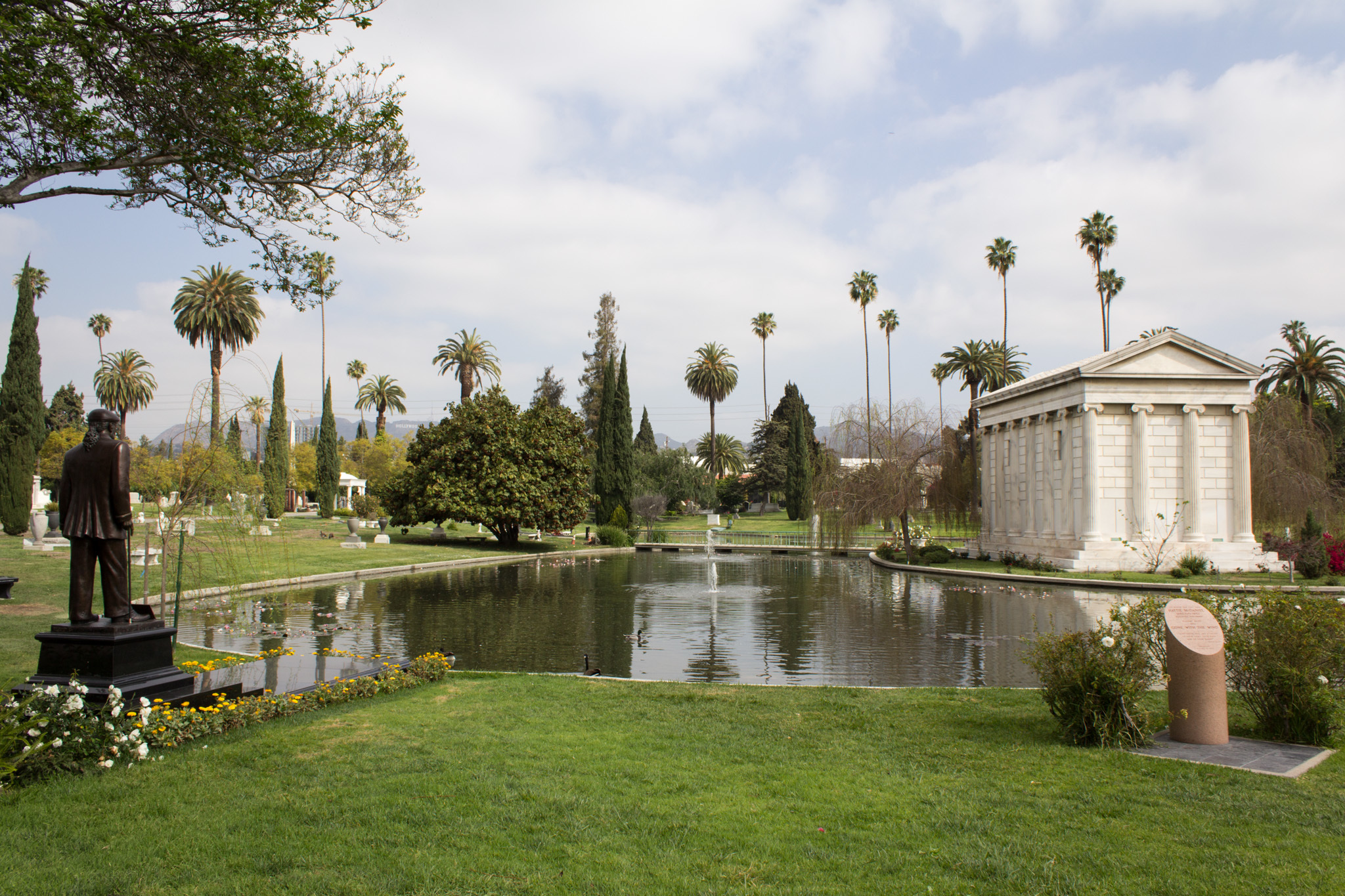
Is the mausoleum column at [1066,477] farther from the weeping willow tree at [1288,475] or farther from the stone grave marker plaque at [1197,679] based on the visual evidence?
the stone grave marker plaque at [1197,679]

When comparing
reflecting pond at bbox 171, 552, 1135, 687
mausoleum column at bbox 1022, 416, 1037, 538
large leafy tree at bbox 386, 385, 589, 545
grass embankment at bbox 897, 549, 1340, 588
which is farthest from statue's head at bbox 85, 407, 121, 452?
mausoleum column at bbox 1022, 416, 1037, 538

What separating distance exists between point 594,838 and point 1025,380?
4038cm

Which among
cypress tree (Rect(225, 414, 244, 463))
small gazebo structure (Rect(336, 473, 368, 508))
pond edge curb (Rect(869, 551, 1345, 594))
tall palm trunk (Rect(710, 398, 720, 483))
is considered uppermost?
tall palm trunk (Rect(710, 398, 720, 483))

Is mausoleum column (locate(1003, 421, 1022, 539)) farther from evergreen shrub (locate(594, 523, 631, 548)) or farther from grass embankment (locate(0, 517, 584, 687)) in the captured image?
grass embankment (locate(0, 517, 584, 687))

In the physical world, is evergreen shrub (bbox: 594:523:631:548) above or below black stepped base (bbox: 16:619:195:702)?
below

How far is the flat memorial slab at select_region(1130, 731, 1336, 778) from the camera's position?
687 centimetres

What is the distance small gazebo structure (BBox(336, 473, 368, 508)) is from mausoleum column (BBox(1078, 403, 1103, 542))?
6751 cm

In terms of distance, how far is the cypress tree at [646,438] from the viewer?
86.7 metres

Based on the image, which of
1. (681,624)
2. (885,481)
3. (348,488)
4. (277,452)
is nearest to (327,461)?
(277,452)

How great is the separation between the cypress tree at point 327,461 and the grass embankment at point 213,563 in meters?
14.4

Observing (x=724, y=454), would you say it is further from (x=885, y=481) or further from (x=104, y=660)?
(x=104, y=660)

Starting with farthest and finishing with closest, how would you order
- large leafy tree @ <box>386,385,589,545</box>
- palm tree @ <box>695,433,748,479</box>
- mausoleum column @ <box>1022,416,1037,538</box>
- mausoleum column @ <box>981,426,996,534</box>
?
palm tree @ <box>695,433,748,479</box>
mausoleum column @ <box>981,426,996,534</box>
large leafy tree @ <box>386,385,589,545</box>
mausoleum column @ <box>1022,416,1037,538</box>

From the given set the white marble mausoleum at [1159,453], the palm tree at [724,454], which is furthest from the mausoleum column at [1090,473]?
the palm tree at [724,454]

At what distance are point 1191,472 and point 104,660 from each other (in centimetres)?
3830
